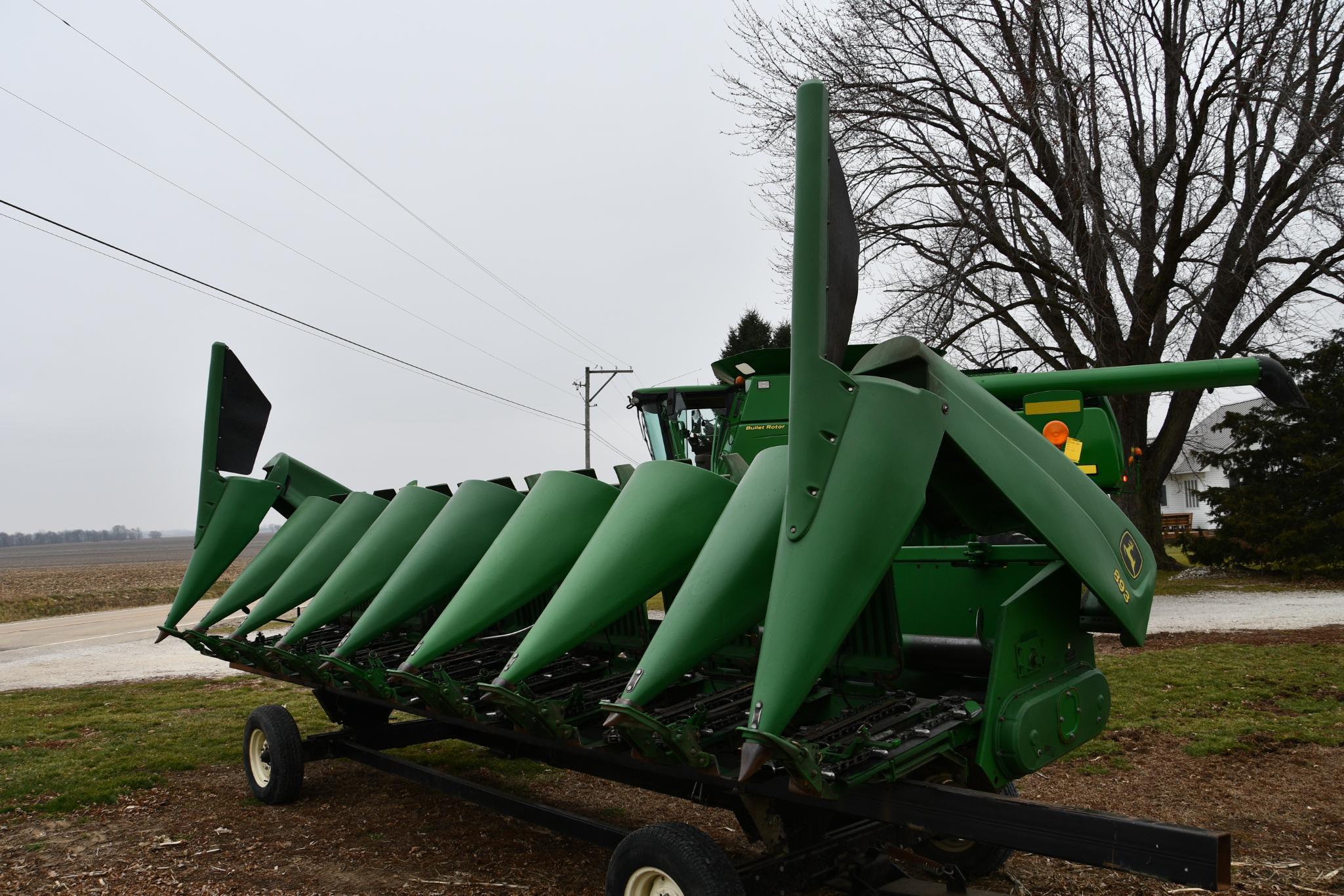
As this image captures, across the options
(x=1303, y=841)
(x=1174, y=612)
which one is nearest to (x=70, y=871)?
(x=1303, y=841)

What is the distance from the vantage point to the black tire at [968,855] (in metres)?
4.14

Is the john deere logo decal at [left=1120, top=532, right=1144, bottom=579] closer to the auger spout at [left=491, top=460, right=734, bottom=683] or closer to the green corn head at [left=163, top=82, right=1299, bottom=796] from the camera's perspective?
the green corn head at [left=163, top=82, right=1299, bottom=796]

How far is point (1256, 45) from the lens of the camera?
16594 millimetres

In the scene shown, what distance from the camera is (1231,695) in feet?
25.9

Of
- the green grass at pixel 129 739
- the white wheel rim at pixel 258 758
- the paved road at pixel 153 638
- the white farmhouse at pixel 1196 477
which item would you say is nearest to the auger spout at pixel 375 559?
the white wheel rim at pixel 258 758

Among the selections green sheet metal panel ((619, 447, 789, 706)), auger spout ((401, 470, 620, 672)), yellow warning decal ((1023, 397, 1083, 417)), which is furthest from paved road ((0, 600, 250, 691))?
green sheet metal panel ((619, 447, 789, 706))

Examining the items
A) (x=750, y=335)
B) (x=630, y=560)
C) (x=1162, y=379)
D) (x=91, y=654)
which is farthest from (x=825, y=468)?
(x=750, y=335)

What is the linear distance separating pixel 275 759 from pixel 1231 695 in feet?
24.2

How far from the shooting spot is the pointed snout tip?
2432 millimetres

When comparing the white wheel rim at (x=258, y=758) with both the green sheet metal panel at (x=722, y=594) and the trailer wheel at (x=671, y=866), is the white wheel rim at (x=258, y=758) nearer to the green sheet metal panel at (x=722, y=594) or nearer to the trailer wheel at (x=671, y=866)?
the trailer wheel at (x=671, y=866)

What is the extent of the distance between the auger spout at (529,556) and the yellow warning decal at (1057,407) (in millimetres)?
2412

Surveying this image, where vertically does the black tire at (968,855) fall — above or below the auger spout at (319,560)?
below

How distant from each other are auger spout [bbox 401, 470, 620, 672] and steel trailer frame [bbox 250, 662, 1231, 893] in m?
0.43

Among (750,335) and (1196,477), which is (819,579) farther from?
(1196,477)
